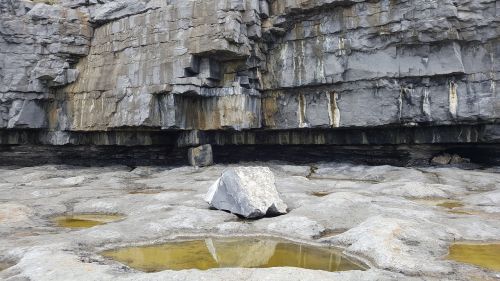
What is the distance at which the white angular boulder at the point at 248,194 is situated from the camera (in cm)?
1733

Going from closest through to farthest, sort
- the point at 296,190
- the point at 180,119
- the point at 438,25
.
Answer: the point at 296,190 < the point at 438,25 < the point at 180,119

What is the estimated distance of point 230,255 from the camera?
43.6 ft

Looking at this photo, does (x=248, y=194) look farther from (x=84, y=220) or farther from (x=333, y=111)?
(x=333, y=111)

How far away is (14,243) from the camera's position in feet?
46.9

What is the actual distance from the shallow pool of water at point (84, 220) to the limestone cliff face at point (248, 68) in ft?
48.5

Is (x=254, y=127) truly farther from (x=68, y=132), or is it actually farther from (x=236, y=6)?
(x=68, y=132)

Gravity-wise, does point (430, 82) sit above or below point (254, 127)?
above

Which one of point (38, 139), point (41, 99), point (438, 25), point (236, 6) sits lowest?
point (38, 139)

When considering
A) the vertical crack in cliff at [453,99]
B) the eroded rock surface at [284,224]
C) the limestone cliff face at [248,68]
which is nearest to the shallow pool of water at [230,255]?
the eroded rock surface at [284,224]

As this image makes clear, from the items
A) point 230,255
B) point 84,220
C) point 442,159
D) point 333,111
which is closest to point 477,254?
point 230,255

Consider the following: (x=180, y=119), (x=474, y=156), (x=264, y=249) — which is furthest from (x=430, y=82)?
(x=264, y=249)

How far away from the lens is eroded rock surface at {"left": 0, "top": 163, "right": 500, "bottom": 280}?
10.9m

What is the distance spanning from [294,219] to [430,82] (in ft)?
69.0

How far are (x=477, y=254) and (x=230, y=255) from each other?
26.2 feet
